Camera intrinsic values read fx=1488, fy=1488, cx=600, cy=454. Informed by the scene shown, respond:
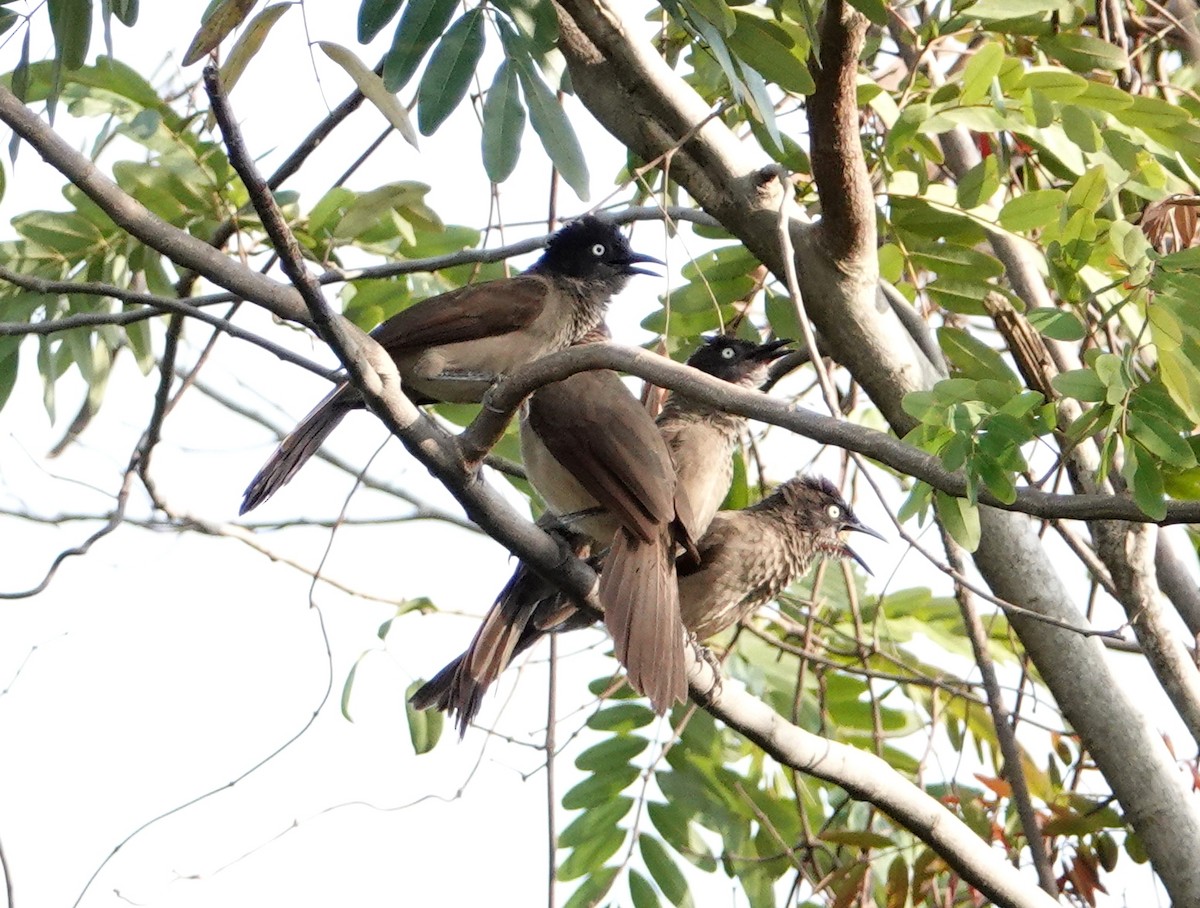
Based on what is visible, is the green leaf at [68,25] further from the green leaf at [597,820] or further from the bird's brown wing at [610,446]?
the green leaf at [597,820]

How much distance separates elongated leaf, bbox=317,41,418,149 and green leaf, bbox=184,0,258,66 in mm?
285

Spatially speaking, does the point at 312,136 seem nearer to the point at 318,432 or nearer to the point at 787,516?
the point at 318,432

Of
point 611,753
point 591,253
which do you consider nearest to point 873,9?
point 591,253

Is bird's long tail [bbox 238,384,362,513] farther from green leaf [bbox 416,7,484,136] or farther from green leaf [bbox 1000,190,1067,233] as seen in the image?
green leaf [bbox 1000,190,1067,233]

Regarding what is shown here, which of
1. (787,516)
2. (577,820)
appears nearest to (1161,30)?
(787,516)

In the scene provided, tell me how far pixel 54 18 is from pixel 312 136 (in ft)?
2.99

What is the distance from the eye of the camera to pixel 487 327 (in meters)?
5.25

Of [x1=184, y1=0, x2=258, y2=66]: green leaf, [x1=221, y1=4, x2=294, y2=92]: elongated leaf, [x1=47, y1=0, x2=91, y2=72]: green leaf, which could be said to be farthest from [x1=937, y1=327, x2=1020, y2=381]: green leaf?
[x1=47, y1=0, x2=91, y2=72]: green leaf

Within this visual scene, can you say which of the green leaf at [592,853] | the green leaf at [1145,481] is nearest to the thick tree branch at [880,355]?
the green leaf at [1145,481]

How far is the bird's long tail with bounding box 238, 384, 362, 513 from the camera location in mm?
4336

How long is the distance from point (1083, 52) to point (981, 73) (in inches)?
26.8

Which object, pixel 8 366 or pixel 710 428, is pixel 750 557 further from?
pixel 8 366

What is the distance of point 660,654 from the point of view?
410cm

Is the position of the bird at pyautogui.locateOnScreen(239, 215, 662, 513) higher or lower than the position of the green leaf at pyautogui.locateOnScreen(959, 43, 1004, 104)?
higher
